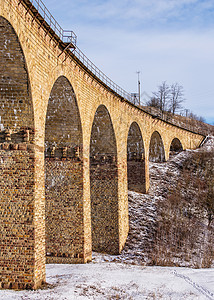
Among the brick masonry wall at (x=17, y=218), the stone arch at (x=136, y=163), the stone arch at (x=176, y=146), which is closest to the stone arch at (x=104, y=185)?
the stone arch at (x=136, y=163)

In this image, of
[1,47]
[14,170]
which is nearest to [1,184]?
[14,170]

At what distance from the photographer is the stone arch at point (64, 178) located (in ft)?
45.6

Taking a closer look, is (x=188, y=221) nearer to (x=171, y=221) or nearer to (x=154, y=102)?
(x=171, y=221)

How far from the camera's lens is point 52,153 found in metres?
14.5

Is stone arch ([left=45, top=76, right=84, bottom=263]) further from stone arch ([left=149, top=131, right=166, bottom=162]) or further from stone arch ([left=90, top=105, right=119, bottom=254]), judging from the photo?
stone arch ([left=149, top=131, right=166, bottom=162])

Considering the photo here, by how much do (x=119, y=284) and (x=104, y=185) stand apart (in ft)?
25.9

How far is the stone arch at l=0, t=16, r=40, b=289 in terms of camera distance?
372 inches

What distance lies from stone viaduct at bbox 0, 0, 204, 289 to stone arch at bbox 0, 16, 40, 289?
28 millimetres

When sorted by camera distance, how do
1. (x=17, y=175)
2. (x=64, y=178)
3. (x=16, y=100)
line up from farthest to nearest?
(x=64, y=178) → (x=16, y=100) → (x=17, y=175)

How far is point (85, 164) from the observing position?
1458 centimetres

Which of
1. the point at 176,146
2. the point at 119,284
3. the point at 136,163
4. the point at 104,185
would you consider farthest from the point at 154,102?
the point at 119,284

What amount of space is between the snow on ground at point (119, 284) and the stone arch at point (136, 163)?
42.4 ft

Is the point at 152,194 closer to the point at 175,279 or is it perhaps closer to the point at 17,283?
the point at 175,279

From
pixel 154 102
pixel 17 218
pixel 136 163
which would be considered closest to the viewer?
pixel 17 218
